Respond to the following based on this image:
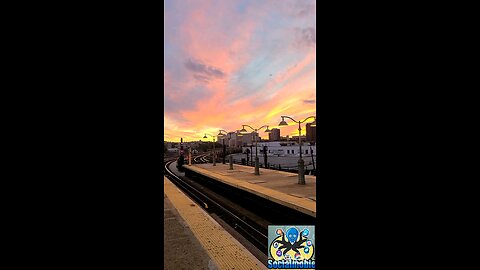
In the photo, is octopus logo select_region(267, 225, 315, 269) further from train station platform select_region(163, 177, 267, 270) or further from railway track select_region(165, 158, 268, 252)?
railway track select_region(165, 158, 268, 252)

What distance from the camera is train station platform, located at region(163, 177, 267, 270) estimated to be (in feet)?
13.1

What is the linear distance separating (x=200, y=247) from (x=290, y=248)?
1.63 meters

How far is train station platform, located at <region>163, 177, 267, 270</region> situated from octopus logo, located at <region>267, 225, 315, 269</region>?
45 centimetres

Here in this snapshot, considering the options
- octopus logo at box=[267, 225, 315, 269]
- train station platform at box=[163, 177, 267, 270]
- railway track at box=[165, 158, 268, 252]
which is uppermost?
train station platform at box=[163, 177, 267, 270]

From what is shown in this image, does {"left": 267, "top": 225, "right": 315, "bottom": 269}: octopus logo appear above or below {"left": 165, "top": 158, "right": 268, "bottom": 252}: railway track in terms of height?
above

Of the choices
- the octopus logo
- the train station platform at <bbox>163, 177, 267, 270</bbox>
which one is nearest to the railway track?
the octopus logo

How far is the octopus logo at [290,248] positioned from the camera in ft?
14.1

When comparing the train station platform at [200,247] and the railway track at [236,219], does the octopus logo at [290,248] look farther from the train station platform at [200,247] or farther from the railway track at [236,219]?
the railway track at [236,219]

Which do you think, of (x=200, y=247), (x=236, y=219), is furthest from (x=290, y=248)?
(x=236, y=219)

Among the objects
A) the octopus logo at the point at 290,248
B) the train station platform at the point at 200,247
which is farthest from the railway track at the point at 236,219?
the train station platform at the point at 200,247
